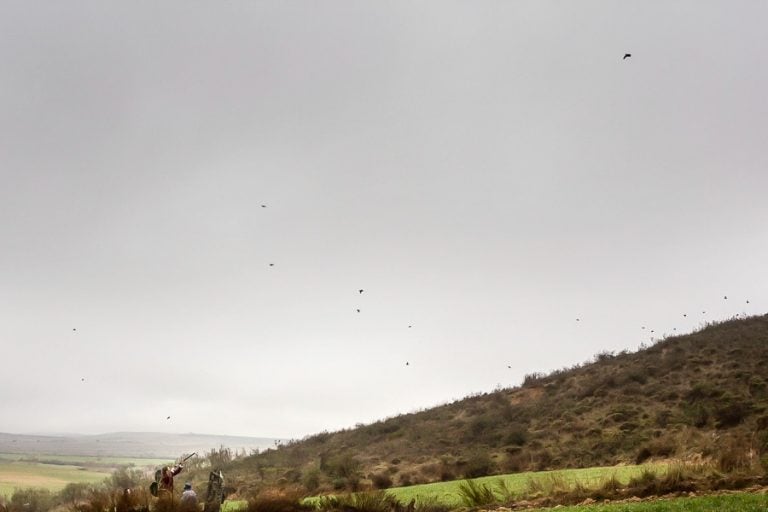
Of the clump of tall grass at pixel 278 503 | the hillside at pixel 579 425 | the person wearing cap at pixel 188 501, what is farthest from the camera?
the hillside at pixel 579 425

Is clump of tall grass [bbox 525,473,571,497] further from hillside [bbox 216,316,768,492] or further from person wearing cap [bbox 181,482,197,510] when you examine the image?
person wearing cap [bbox 181,482,197,510]

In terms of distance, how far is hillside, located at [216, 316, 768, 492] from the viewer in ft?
85.1

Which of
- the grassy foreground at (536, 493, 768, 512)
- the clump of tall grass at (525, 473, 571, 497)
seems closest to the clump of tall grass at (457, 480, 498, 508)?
the clump of tall grass at (525, 473, 571, 497)

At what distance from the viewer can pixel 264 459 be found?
45.1 m

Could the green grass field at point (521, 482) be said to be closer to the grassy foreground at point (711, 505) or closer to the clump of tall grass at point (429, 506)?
the clump of tall grass at point (429, 506)

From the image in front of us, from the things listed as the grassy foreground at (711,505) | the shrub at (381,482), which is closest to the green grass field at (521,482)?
the grassy foreground at (711,505)

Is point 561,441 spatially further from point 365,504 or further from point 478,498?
point 365,504

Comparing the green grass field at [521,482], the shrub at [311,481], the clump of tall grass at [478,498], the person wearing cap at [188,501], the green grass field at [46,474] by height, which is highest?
the person wearing cap at [188,501]

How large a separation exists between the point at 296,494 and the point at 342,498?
1.52 m

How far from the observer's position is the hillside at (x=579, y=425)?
85.1ft

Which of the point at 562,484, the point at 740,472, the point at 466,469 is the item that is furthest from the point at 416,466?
the point at 740,472

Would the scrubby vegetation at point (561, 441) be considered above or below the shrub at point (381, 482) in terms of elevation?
above

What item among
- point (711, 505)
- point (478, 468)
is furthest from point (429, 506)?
point (478, 468)

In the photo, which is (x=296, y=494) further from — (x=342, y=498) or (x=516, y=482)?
(x=516, y=482)
